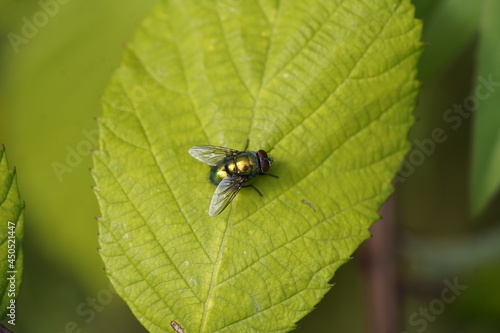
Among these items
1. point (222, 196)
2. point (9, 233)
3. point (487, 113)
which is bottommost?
point (487, 113)

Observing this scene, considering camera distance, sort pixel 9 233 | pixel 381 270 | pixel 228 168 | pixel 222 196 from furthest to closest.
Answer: pixel 381 270
pixel 228 168
pixel 222 196
pixel 9 233

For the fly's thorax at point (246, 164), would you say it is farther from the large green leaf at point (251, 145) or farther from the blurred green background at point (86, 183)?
the blurred green background at point (86, 183)

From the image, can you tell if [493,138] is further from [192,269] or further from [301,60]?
[192,269]

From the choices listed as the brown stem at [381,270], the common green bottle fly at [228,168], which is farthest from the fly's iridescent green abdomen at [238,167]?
the brown stem at [381,270]

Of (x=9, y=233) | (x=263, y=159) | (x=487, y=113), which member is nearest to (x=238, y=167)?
(x=263, y=159)

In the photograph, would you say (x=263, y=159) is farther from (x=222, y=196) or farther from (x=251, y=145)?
(x=222, y=196)

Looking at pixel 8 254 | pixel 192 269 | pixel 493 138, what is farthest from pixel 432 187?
pixel 8 254
